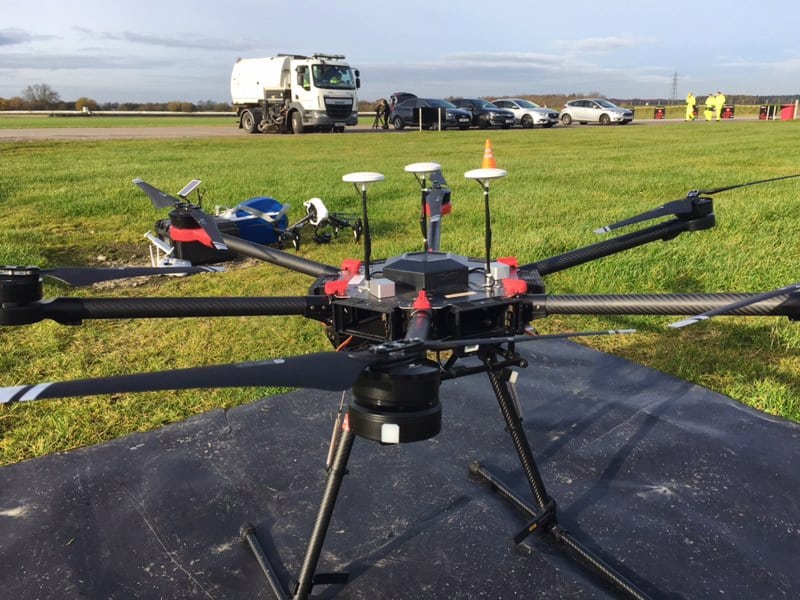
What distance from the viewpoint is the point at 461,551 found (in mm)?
3012

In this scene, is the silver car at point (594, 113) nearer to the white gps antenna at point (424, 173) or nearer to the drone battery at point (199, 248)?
the drone battery at point (199, 248)

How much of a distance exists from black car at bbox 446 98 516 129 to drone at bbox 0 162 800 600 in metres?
36.2

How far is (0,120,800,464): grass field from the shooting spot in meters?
Answer: 4.96

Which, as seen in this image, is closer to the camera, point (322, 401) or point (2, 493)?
point (2, 493)

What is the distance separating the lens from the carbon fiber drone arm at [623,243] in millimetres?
2994

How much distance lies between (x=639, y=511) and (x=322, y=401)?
2.35 meters

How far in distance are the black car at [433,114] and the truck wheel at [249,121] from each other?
8.65 meters

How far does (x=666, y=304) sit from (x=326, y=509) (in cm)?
149

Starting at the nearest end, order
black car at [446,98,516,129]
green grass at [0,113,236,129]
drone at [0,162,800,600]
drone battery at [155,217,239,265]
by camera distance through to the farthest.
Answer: drone at [0,162,800,600] → drone battery at [155,217,239,265] → black car at [446,98,516,129] → green grass at [0,113,236,129]

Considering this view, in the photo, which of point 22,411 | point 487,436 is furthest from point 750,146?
point 22,411

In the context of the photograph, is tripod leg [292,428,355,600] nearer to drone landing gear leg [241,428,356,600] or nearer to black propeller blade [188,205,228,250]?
drone landing gear leg [241,428,356,600]

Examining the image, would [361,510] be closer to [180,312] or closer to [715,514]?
[180,312]

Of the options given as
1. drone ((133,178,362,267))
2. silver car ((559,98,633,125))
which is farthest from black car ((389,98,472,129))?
drone ((133,178,362,267))

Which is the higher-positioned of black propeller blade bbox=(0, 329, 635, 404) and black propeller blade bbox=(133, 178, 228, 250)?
black propeller blade bbox=(133, 178, 228, 250)
